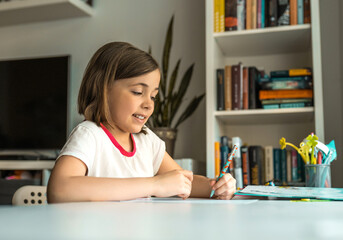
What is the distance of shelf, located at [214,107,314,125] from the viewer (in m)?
2.01


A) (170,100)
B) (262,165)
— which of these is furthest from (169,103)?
(262,165)

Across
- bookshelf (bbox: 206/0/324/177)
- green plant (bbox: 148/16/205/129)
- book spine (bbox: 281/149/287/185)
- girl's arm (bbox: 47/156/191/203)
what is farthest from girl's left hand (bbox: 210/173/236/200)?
green plant (bbox: 148/16/205/129)

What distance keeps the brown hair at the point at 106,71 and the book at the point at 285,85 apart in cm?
103

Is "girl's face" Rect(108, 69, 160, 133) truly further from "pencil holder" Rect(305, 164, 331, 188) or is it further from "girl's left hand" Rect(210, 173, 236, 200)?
"pencil holder" Rect(305, 164, 331, 188)

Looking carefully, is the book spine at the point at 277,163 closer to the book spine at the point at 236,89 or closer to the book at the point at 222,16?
the book spine at the point at 236,89

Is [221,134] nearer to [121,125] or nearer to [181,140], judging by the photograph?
[181,140]

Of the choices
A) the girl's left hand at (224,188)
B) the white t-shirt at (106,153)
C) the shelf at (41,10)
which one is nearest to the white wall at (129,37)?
the shelf at (41,10)

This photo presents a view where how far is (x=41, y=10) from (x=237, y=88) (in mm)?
1586

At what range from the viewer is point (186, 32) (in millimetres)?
2709

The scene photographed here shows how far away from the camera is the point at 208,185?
1149 mm

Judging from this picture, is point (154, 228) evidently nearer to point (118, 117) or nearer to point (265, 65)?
point (118, 117)

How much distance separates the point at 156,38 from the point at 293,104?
116 centimetres

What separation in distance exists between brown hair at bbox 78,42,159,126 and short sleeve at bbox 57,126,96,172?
94 mm

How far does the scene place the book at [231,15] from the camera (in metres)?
2.12
